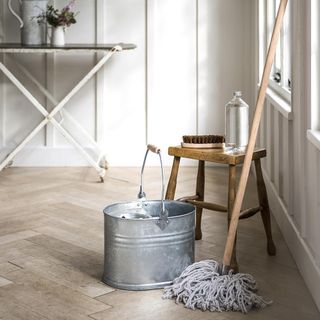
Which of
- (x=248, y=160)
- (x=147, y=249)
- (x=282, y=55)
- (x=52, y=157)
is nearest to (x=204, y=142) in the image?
(x=248, y=160)

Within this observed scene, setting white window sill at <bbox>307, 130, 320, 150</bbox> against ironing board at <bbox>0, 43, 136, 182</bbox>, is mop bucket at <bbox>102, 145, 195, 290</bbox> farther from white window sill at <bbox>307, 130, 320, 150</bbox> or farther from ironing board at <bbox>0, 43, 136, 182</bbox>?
ironing board at <bbox>0, 43, 136, 182</bbox>

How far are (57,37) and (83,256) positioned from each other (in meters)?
2.45

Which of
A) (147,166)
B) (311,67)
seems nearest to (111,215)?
(311,67)

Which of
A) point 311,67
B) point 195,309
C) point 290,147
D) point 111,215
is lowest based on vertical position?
point 195,309

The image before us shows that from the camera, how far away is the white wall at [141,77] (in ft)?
21.0

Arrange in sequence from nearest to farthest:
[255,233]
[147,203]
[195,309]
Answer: [195,309] → [147,203] → [255,233]

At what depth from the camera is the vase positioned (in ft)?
18.7

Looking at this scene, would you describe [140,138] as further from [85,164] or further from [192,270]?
[192,270]

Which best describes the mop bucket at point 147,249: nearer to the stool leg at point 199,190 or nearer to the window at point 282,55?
the stool leg at point 199,190

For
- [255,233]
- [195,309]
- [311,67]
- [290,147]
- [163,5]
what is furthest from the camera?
[163,5]

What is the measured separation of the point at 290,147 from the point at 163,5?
Result: 114 inches

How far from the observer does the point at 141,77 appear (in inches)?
255

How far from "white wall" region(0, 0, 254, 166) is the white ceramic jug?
1.95 ft

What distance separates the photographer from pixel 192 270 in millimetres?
3160
